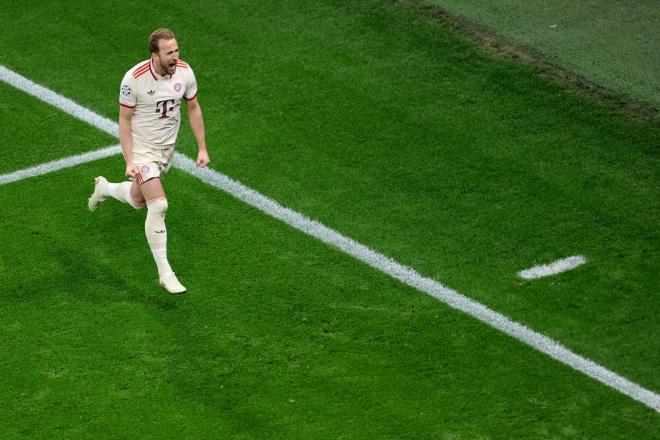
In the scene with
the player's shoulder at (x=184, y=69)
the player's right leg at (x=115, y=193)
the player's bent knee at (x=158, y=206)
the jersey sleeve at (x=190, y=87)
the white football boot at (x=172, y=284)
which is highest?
the player's shoulder at (x=184, y=69)

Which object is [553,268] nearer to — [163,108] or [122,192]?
[163,108]

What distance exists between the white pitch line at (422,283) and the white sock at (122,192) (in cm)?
112

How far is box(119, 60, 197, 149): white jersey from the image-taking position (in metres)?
8.70

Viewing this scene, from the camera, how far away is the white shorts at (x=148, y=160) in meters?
8.83

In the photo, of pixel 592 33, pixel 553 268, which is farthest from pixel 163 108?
pixel 592 33

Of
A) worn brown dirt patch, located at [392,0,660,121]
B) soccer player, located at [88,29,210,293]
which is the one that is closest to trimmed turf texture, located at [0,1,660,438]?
worn brown dirt patch, located at [392,0,660,121]

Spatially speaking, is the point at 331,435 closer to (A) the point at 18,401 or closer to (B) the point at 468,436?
(B) the point at 468,436

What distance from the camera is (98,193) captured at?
31.9ft

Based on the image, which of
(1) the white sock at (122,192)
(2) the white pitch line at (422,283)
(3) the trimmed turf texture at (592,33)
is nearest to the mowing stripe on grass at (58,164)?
(2) the white pitch line at (422,283)

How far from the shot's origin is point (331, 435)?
297 inches

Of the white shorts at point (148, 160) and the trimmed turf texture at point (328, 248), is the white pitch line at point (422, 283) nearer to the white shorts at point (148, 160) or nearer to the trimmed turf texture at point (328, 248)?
the trimmed turf texture at point (328, 248)

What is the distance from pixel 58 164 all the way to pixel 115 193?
145cm

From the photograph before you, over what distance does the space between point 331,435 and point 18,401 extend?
6.55ft

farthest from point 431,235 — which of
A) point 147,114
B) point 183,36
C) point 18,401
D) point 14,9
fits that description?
point 14,9
